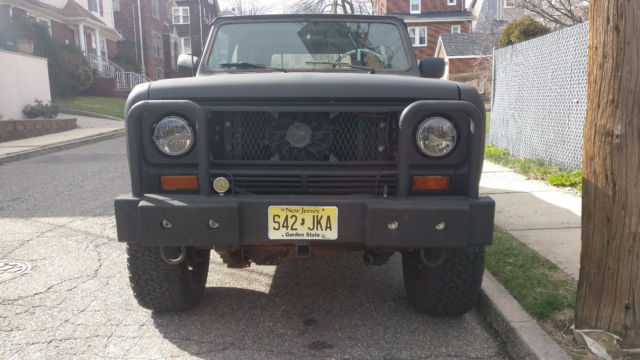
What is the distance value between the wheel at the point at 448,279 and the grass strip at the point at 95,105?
19916mm

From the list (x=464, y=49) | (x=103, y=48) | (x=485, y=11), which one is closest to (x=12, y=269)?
(x=103, y=48)

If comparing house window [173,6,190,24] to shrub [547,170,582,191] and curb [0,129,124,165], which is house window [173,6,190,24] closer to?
curb [0,129,124,165]

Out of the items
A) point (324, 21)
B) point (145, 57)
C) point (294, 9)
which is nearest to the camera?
point (324, 21)

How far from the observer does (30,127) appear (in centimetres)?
1484

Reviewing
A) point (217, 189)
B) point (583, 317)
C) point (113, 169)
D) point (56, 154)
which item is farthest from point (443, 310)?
point (56, 154)

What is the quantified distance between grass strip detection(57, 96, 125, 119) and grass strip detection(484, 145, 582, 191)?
16173 mm

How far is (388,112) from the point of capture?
2.87 meters

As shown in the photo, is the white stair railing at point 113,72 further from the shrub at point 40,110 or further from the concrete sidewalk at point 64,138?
the shrub at point 40,110

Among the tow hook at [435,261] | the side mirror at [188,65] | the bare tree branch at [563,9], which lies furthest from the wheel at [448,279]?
the bare tree branch at [563,9]

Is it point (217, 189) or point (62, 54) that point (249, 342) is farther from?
point (62, 54)

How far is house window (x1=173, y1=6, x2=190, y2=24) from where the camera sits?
1849 inches

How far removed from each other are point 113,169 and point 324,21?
20.9 ft

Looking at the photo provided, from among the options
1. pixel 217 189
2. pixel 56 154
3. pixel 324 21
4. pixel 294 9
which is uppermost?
pixel 294 9

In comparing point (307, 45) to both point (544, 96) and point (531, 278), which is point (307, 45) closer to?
point (531, 278)
